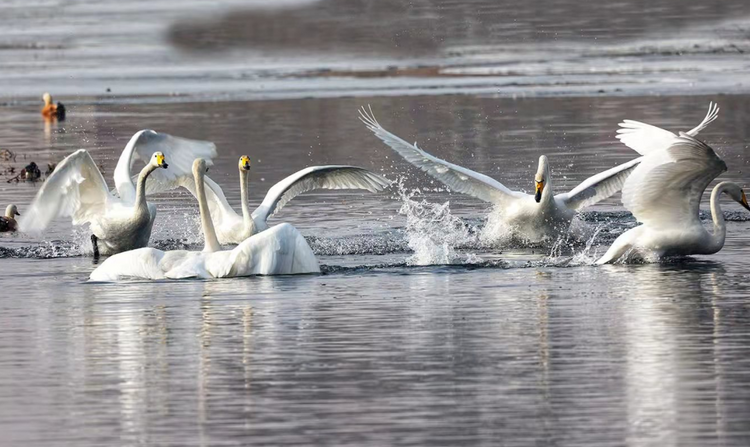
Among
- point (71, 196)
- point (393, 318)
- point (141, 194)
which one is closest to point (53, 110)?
point (71, 196)

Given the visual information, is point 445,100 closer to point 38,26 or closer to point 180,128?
point 180,128

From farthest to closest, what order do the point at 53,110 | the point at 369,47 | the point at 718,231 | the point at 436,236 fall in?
the point at 369,47
the point at 53,110
the point at 436,236
the point at 718,231

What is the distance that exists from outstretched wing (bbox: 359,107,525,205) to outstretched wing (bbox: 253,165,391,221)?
41cm

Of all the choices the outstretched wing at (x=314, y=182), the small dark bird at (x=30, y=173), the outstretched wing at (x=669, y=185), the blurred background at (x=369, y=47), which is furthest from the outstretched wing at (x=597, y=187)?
the blurred background at (x=369, y=47)

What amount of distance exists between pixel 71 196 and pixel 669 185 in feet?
19.1

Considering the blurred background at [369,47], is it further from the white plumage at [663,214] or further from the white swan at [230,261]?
the white swan at [230,261]

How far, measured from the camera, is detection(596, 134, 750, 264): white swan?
14.7 m

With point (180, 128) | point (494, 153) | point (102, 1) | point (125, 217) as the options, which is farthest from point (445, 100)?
point (102, 1)

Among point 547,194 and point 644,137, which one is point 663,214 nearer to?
point 644,137

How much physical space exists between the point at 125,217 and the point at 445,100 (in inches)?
703

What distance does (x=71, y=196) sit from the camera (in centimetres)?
1716

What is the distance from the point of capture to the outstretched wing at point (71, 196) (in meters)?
16.9

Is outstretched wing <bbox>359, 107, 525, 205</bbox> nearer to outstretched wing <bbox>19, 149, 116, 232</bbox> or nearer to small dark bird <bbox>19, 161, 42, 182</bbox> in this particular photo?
outstretched wing <bbox>19, 149, 116, 232</bbox>

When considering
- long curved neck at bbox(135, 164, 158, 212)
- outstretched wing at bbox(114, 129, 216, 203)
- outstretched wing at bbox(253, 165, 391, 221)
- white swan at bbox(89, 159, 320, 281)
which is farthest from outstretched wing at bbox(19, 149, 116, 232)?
white swan at bbox(89, 159, 320, 281)
